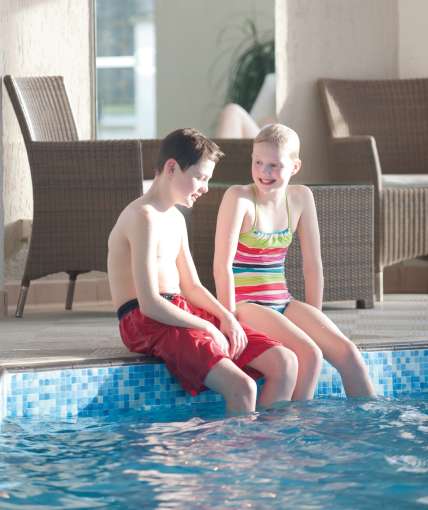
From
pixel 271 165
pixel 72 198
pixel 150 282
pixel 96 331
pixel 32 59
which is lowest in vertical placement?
pixel 96 331

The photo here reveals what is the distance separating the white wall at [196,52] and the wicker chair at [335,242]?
6.68 ft

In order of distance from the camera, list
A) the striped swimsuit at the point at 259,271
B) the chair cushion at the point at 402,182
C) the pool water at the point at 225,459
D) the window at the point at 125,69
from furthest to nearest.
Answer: the window at the point at 125,69 → the chair cushion at the point at 402,182 → the striped swimsuit at the point at 259,271 → the pool water at the point at 225,459

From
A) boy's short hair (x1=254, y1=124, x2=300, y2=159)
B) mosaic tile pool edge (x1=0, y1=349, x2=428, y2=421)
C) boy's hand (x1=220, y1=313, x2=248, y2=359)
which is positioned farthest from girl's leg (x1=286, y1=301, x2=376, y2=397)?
boy's short hair (x1=254, y1=124, x2=300, y2=159)

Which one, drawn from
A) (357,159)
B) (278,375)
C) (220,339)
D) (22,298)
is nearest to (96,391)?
(220,339)

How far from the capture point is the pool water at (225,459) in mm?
2271

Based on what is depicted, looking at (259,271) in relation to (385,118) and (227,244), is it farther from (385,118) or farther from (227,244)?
(385,118)

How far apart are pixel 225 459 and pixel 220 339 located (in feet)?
1.97

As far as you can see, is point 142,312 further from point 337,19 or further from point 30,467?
point 337,19

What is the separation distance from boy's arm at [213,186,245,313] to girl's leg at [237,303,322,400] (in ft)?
0.37

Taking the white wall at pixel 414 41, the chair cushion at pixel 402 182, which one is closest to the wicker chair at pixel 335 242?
the chair cushion at pixel 402 182

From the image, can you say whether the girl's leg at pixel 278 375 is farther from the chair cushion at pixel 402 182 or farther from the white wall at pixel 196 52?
the white wall at pixel 196 52

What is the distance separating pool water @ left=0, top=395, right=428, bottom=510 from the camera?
7.45ft

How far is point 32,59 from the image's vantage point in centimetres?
521

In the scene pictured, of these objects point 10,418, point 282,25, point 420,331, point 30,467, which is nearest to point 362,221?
A: point 420,331
